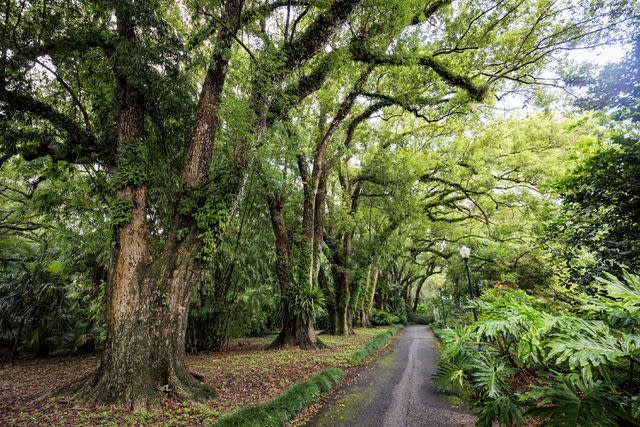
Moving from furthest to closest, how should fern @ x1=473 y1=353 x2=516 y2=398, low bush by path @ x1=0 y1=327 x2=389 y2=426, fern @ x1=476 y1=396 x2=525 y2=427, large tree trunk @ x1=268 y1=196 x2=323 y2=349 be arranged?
large tree trunk @ x1=268 y1=196 x2=323 y2=349 < low bush by path @ x1=0 y1=327 x2=389 y2=426 < fern @ x1=473 y1=353 x2=516 y2=398 < fern @ x1=476 y1=396 x2=525 y2=427

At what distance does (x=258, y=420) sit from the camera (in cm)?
350

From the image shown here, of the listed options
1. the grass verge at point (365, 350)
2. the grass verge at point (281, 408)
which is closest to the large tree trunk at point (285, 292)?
the grass verge at point (365, 350)

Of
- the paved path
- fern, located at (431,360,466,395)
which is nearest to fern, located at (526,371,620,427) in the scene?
the paved path

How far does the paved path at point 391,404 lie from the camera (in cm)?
401

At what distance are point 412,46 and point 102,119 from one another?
276 inches

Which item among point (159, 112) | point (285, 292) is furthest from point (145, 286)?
point (285, 292)

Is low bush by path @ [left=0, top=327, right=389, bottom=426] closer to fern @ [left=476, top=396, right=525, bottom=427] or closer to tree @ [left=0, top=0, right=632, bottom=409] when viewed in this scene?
tree @ [left=0, top=0, right=632, bottom=409]

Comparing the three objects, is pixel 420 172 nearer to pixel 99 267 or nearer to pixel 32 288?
pixel 99 267

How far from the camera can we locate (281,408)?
13.1 ft

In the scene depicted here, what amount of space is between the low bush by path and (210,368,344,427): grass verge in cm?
41

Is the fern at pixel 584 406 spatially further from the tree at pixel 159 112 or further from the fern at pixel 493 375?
the tree at pixel 159 112

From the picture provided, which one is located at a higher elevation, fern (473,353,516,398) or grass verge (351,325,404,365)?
fern (473,353,516,398)

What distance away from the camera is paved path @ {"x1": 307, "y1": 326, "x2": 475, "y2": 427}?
401 centimetres

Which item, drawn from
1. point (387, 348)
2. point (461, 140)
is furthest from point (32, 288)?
point (461, 140)
